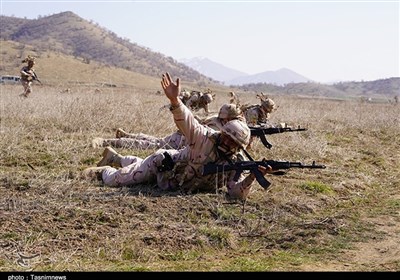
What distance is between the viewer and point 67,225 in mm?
4559

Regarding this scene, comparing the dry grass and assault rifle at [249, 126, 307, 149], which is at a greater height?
assault rifle at [249, 126, 307, 149]

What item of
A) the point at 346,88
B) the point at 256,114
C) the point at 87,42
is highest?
the point at 87,42

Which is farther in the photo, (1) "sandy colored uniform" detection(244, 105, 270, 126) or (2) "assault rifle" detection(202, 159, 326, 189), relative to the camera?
(1) "sandy colored uniform" detection(244, 105, 270, 126)

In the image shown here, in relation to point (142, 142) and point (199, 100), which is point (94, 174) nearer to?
point (142, 142)

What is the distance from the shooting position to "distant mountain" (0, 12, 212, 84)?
3999 inches

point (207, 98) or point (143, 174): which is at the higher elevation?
point (207, 98)

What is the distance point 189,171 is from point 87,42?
11120 cm

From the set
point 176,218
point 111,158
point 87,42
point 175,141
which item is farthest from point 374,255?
point 87,42

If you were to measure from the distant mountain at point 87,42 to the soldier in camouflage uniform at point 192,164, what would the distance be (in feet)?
293

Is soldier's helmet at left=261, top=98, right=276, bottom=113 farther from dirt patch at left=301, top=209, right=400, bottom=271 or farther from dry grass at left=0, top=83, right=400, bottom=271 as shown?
dirt patch at left=301, top=209, right=400, bottom=271

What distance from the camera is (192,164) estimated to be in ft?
19.4

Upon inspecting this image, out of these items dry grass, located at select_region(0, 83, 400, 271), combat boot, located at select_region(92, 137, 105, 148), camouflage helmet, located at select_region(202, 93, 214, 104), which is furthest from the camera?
camouflage helmet, located at select_region(202, 93, 214, 104)

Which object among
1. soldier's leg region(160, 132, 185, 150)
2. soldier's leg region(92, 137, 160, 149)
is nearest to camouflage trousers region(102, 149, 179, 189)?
soldier's leg region(160, 132, 185, 150)

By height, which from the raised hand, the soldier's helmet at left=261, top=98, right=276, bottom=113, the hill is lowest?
the hill
